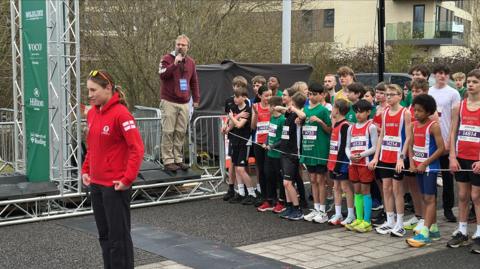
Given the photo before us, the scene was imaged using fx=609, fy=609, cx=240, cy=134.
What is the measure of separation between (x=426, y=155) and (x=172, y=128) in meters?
4.16

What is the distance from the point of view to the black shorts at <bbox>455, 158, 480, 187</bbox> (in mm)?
6637

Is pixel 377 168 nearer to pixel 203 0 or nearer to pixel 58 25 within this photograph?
pixel 58 25

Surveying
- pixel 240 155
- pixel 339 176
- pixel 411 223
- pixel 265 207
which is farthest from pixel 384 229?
pixel 240 155

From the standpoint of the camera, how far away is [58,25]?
8.54 meters

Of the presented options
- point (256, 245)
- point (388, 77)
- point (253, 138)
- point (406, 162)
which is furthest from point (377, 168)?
point (388, 77)

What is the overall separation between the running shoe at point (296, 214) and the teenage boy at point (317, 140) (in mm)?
130

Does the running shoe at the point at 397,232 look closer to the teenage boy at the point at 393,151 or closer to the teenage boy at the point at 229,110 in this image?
the teenage boy at the point at 393,151

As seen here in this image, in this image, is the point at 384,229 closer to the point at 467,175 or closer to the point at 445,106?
the point at 467,175

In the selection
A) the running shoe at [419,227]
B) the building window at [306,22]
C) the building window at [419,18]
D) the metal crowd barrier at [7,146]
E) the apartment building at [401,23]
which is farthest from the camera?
the building window at [419,18]

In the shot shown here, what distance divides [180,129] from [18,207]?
2748 mm

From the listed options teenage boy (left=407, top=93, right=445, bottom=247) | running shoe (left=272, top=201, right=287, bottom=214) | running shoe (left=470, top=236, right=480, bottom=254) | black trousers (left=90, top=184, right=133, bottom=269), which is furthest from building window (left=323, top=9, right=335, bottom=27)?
black trousers (left=90, top=184, right=133, bottom=269)

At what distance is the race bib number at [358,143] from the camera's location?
7.62m

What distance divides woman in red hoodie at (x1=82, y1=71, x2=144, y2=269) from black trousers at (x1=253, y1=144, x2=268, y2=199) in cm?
416

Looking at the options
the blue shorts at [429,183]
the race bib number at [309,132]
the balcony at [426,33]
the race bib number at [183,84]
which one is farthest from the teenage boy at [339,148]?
the balcony at [426,33]
